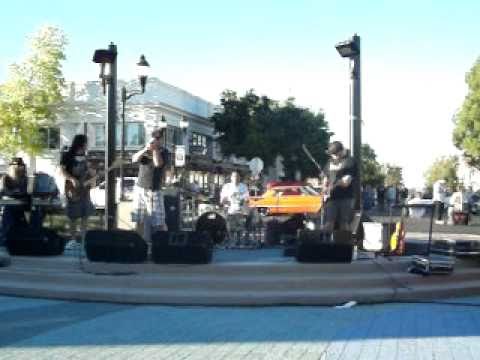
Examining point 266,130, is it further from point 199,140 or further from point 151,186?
point 151,186

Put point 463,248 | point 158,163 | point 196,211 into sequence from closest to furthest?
point 158,163 < point 463,248 < point 196,211

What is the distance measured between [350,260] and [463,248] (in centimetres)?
230

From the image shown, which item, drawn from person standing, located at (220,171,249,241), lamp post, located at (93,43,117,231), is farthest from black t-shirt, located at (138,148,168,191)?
person standing, located at (220,171,249,241)

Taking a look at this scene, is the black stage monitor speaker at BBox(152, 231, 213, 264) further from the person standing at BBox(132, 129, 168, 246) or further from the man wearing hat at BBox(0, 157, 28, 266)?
the man wearing hat at BBox(0, 157, 28, 266)

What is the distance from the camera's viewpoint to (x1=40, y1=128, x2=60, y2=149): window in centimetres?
4784

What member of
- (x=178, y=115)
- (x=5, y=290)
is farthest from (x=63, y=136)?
(x=5, y=290)

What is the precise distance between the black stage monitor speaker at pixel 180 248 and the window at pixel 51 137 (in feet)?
131

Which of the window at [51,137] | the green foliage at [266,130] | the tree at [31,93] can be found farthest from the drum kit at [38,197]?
the green foliage at [266,130]

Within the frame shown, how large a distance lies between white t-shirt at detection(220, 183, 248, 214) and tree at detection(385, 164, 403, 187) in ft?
347

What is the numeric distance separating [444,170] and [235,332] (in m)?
96.5

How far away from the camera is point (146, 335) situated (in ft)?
21.8

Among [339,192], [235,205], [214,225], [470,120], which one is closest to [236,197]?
[235,205]

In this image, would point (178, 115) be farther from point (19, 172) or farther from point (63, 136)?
point (19, 172)

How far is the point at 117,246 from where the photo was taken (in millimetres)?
9672
